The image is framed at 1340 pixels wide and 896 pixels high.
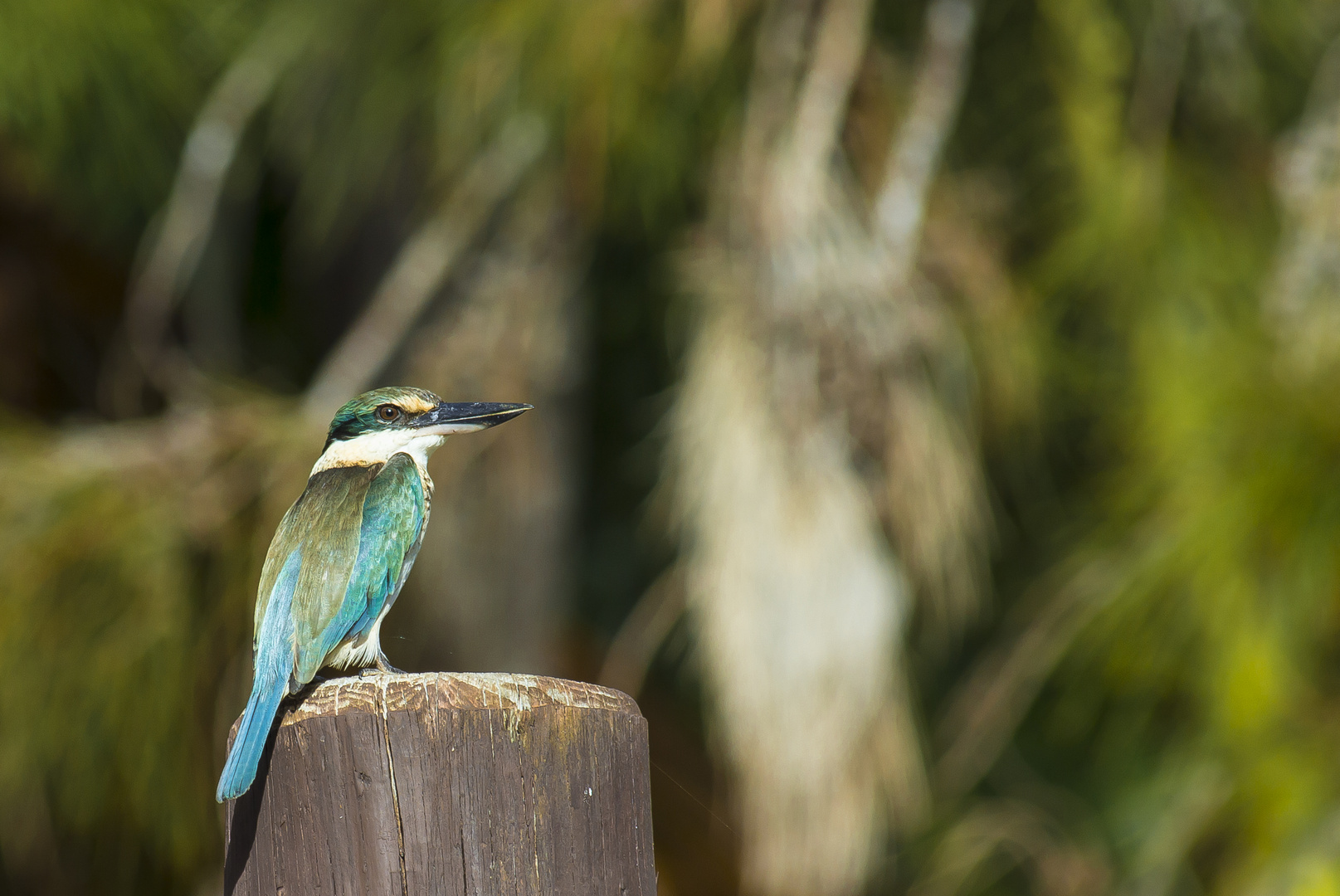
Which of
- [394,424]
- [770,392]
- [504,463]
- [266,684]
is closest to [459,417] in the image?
[394,424]

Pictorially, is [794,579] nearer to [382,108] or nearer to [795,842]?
[795,842]

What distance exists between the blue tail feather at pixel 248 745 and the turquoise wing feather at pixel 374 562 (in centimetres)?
25

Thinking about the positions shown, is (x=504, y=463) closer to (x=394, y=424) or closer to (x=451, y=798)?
(x=394, y=424)

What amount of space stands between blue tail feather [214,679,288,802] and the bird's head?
779mm

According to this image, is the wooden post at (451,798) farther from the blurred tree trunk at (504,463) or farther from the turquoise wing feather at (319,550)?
the blurred tree trunk at (504,463)

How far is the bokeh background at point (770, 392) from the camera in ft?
12.4

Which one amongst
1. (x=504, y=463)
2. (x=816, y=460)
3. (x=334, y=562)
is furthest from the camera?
(x=504, y=463)

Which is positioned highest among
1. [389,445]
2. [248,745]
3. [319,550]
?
[389,445]

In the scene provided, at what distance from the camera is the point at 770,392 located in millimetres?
3861

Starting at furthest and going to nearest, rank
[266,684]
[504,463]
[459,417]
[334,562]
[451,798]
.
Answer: [504,463] < [459,417] < [334,562] < [266,684] < [451,798]

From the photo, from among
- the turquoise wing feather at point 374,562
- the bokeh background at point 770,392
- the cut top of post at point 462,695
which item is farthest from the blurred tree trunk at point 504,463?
the cut top of post at point 462,695

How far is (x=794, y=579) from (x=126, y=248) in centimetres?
296

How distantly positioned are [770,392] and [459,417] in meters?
1.37

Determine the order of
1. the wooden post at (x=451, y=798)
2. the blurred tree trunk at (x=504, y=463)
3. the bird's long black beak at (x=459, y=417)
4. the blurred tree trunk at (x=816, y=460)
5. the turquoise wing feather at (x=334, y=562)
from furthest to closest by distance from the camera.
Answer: the blurred tree trunk at (x=504, y=463) → the blurred tree trunk at (x=816, y=460) → the bird's long black beak at (x=459, y=417) → the turquoise wing feather at (x=334, y=562) → the wooden post at (x=451, y=798)
